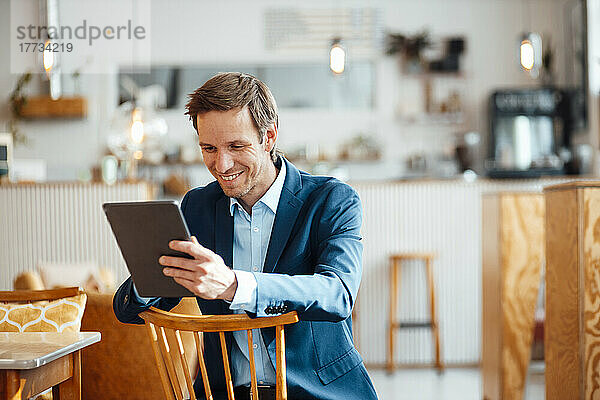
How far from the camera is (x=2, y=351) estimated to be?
2186 millimetres

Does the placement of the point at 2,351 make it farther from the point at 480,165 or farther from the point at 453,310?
the point at 480,165

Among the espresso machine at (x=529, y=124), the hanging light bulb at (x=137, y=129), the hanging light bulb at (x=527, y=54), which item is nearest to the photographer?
the hanging light bulb at (x=527, y=54)

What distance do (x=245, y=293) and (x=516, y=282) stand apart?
290 centimetres

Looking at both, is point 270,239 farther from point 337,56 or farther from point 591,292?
point 337,56

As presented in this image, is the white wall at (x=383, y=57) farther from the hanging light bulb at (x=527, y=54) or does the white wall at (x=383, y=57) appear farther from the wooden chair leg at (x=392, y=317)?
the hanging light bulb at (x=527, y=54)

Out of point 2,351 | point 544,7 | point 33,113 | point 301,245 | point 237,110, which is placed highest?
point 544,7

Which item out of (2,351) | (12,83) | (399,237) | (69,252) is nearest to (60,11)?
(12,83)

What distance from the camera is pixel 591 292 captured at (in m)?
2.72

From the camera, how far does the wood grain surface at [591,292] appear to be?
2674 mm

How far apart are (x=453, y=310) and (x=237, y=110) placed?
4.52 meters

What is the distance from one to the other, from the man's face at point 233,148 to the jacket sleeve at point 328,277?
0.23 metres

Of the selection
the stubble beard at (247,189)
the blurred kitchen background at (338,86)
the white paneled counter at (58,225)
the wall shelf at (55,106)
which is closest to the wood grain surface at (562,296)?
the stubble beard at (247,189)

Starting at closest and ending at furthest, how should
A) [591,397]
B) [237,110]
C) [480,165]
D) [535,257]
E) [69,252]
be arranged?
[237,110] → [591,397] → [535,257] → [69,252] → [480,165]

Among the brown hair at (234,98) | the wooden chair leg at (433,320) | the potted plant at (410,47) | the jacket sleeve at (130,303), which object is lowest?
the wooden chair leg at (433,320)
